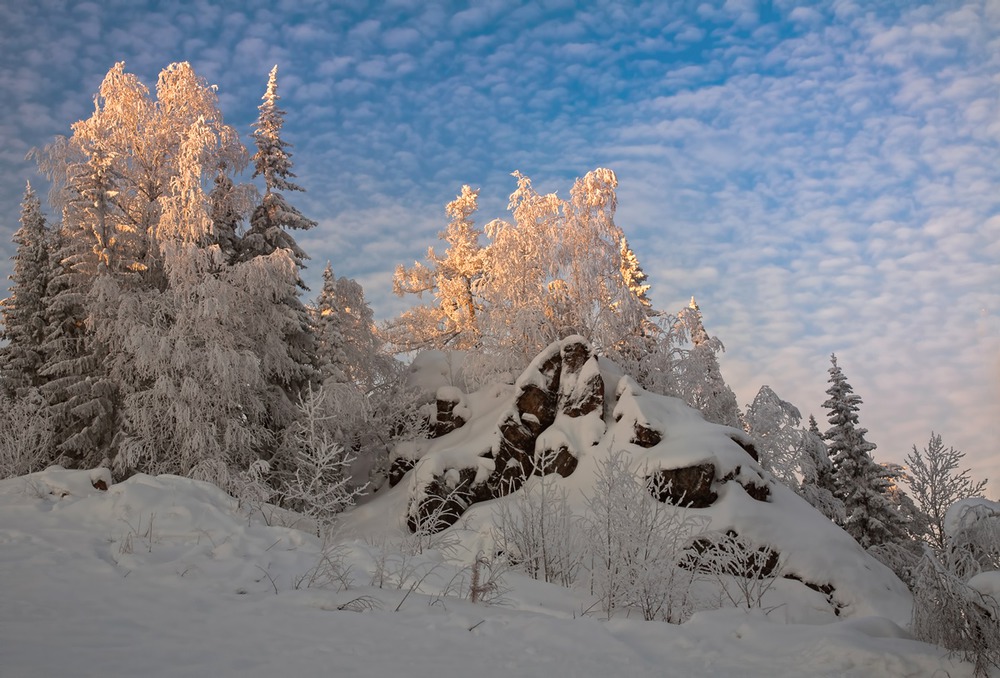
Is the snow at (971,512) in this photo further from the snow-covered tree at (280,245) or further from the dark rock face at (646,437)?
the snow-covered tree at (280,245)

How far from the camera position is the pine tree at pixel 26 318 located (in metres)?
20.5

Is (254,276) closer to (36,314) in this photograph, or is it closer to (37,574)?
(36,314)

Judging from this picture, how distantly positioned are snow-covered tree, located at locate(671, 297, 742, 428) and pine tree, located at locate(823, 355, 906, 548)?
383 centimetres

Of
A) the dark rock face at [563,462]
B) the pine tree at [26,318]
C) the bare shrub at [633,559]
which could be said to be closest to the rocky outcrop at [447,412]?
the dark rock face at [563,462]

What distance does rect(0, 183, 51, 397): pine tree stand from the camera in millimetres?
20453

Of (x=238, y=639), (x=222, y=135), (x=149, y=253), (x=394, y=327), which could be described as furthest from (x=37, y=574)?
(x=394, y=327)

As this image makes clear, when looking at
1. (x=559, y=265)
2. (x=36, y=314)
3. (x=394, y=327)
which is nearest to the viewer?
(x=36, y=314)

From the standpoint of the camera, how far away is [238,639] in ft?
13.6

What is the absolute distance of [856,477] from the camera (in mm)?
22656

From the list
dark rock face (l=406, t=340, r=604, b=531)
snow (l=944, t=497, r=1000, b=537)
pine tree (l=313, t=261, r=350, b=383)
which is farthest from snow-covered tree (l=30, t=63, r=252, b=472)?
snow (l=944, t=497, r=1000, b=537)

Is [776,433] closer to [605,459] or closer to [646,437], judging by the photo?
[646,437]

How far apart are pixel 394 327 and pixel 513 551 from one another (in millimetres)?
18748

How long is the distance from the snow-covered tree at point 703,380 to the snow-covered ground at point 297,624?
1502cm

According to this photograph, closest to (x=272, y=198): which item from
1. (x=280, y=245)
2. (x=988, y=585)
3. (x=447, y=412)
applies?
(x=280, y=245)
